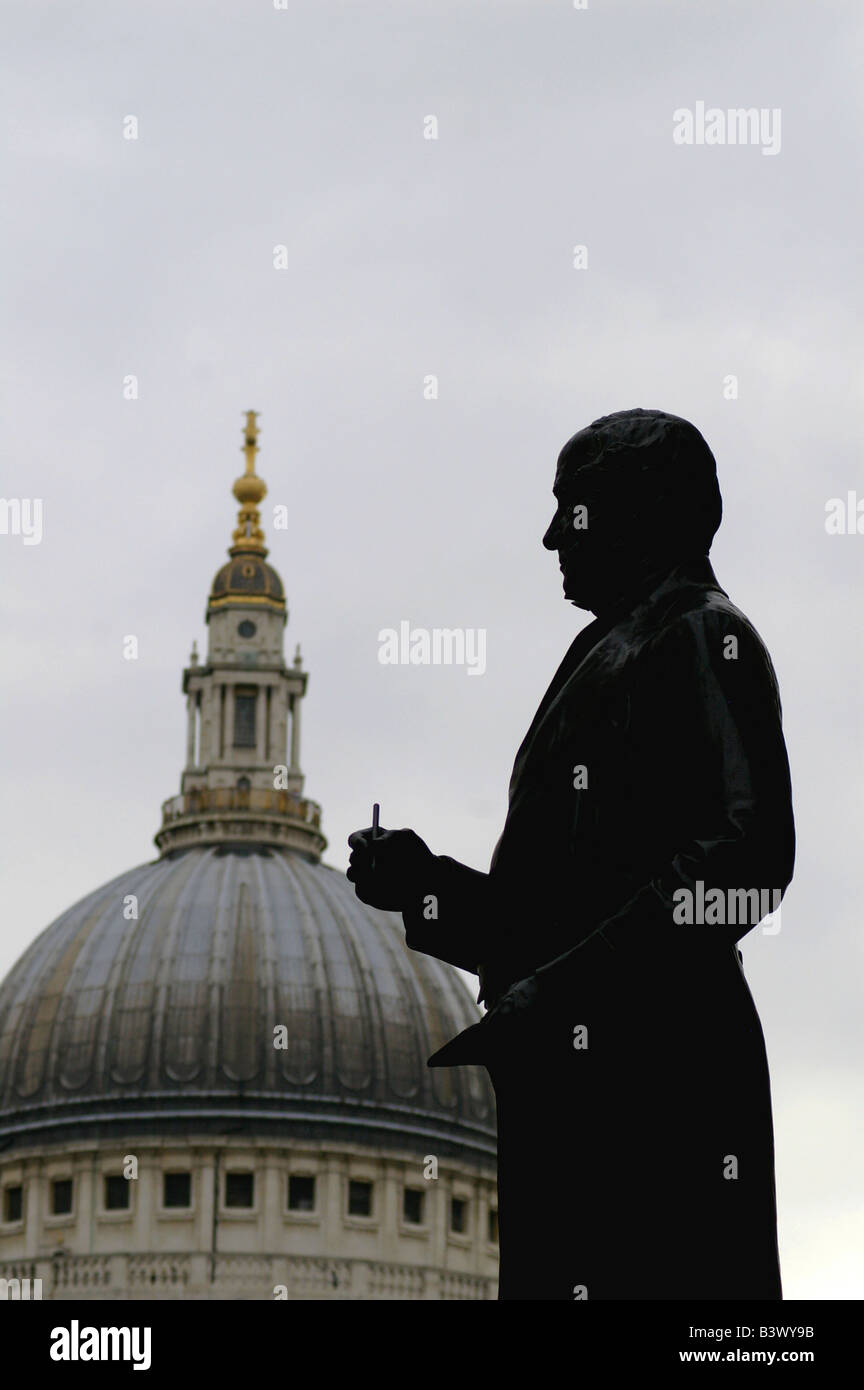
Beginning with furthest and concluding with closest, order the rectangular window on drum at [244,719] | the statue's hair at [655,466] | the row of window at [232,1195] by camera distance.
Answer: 1. the rectangular window on drum at [244,719]
2. the row of window at [232,1195]
3. the statue's hair at [655,466]

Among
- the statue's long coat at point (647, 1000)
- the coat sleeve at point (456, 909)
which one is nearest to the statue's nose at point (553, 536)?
the statue's long coat at point (647, 1000)

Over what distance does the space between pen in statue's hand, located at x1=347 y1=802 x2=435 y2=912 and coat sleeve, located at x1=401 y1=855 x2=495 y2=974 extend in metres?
0.08

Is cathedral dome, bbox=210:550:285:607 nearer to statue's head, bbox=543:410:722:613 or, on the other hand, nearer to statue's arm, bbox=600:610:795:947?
statue's head, bbox=543:410:722:613

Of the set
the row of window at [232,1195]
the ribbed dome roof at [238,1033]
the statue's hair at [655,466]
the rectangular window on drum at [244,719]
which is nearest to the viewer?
the statue's hair at [655,466]

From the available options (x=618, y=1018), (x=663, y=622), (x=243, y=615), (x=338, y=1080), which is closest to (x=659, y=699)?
(x=663, y=622)

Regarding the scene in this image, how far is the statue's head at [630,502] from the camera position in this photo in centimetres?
1250

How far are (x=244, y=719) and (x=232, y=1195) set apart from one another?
95.1 feet

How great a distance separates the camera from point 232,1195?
152 metres

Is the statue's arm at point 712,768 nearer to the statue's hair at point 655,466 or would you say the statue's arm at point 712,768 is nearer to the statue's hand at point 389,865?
the statue's hair at point 655,466

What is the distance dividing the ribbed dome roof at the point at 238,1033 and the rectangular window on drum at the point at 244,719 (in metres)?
16.0

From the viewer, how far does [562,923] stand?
12117mm

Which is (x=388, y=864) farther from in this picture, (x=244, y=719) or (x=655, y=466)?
(x=244, y=719)
